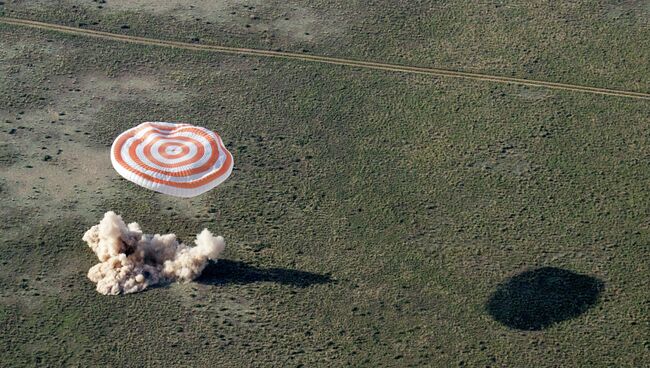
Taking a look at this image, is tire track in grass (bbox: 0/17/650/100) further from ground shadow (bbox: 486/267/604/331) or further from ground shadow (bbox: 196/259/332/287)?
ground shadow (bbox: 196/259/332/287)

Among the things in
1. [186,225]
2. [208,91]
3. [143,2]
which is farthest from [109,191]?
[143,2]

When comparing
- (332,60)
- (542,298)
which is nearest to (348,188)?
(542,298)

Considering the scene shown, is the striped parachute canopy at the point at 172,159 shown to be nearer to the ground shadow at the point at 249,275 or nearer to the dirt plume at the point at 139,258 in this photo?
the dirt plume at the point at 139,258

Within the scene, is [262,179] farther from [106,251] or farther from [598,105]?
[598,105]

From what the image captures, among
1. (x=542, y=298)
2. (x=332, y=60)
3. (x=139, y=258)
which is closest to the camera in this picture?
(x=139, y=258)

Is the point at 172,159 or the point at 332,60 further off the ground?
the point at 332,60

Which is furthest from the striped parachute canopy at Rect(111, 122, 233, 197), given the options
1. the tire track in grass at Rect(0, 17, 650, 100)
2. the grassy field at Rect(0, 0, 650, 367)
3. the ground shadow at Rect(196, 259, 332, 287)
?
the tire track in grass at Rect(0, 17, 650, 100)

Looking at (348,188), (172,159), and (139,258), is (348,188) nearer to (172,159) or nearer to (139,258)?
(172,159)
